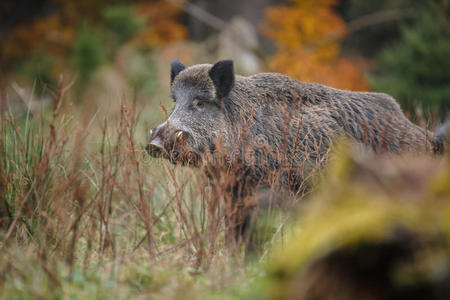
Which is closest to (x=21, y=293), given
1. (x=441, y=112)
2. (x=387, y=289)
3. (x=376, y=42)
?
(x=387, y=289)

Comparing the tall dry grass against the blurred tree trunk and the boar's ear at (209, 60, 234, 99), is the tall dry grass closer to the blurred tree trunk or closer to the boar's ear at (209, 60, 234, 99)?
the boar's ear at (209, 60, 234, 99)

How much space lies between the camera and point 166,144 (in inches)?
156

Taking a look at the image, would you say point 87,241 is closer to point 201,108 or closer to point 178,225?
point 178,225

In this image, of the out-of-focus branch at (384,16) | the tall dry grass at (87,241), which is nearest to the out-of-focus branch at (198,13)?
the out-of-focus branch at (384,16)

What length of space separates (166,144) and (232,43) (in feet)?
39.1

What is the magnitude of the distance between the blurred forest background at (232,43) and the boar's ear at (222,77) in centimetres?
487

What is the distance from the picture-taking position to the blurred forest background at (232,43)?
11.0 meters

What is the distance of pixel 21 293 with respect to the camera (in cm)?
268

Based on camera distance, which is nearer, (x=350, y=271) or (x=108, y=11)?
(x=350, y=271)

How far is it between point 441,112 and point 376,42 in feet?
37.3

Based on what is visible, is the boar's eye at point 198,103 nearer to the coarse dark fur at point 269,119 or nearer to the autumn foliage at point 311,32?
the coarse dark fur at point 269,119

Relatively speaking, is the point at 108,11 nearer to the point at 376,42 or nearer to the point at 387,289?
the point at 376,42

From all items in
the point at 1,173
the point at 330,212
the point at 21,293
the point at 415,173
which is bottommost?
the point at 21,293

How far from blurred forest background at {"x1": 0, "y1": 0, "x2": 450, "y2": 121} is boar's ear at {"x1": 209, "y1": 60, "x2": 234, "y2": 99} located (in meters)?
4.87
